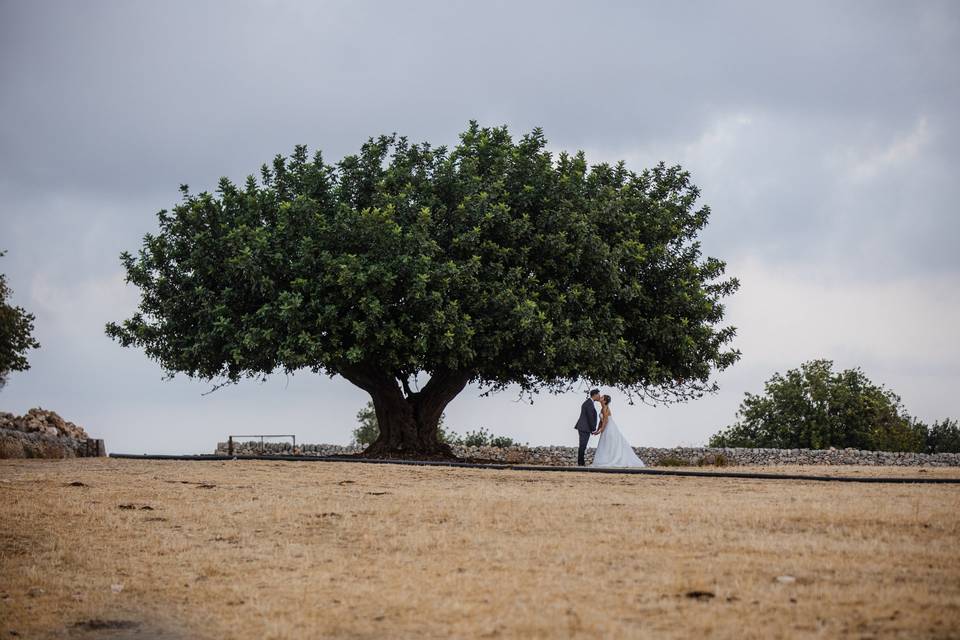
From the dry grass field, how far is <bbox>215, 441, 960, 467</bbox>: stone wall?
17395 mm

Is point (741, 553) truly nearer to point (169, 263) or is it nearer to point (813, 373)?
point (169, 263)

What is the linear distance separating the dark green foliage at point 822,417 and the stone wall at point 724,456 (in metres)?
8.79

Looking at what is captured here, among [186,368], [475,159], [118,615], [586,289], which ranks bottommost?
[118,615]

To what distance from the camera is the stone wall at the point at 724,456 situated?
35906mm

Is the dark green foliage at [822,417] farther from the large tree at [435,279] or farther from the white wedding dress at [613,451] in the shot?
the white wedding dress at [613,451]

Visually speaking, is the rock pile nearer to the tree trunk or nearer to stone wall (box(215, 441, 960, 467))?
stone wall (box(215, 441, 960, 467))

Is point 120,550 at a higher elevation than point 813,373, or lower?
lower

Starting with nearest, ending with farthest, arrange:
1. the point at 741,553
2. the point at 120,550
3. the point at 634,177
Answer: the point at 741,553 → the point at 120,550 → the point at 634,177

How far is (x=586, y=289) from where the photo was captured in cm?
3073

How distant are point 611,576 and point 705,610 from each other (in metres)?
1.65

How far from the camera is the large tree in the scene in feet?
93.7

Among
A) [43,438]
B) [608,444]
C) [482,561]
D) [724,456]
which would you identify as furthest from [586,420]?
[43,438]

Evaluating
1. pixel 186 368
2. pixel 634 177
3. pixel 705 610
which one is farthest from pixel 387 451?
pixel 705 610

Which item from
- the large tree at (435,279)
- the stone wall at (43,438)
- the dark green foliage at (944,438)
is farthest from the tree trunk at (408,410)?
the dark green foliage at (944,438)
